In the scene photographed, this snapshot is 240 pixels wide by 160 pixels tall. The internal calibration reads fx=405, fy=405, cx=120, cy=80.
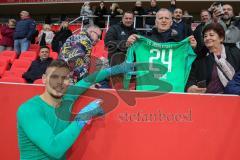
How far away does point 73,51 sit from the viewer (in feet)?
12.6

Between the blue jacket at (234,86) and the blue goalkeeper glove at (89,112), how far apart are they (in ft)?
3.06

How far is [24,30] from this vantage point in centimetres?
1008

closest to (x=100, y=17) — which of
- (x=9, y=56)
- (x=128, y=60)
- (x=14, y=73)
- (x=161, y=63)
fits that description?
(x=9, y=56)

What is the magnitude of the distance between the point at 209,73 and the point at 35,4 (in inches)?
A: 718

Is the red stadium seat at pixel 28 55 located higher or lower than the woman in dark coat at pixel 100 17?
lower

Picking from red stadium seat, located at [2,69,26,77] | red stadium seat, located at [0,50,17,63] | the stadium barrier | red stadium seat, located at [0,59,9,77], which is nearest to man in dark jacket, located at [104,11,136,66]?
the stadium barrier

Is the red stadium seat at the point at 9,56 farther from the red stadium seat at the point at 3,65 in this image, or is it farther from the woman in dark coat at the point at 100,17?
the woman in dark coat at the point at 100,17

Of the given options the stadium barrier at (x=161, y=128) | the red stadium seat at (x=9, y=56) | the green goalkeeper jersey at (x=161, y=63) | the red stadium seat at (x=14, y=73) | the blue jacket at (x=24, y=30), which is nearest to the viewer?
the stadium barrier at (x=161, y=128)

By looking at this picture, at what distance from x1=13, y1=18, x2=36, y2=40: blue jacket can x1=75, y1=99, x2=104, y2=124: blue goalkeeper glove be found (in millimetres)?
7616

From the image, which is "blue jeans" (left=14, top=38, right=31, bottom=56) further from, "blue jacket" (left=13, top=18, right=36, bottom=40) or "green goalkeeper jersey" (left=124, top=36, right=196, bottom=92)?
"green goalkeeper jersey" (left=124, top=36, right=196, bottom=92)

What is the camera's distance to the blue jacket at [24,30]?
1009 centimetres

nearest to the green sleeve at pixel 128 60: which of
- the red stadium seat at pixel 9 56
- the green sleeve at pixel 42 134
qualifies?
the green sleeve at pixel 42 134

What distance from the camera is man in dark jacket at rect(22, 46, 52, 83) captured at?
7062 mm

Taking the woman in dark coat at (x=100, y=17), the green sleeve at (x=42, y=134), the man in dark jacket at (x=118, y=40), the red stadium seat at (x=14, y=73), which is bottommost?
the red stadium seat at (x=14, y=73)
